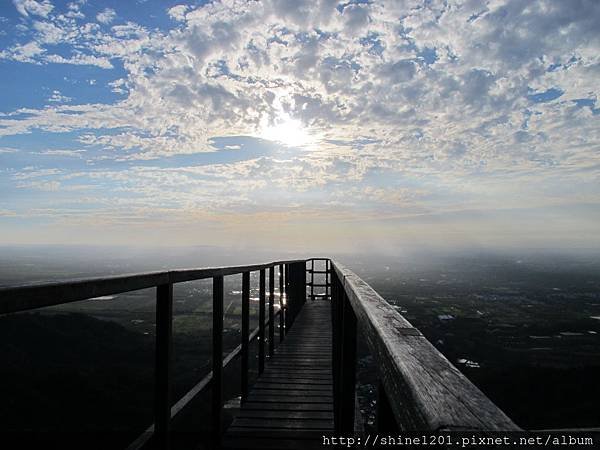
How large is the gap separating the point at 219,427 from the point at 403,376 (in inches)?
104

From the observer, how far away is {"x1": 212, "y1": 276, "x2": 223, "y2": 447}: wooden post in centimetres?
273

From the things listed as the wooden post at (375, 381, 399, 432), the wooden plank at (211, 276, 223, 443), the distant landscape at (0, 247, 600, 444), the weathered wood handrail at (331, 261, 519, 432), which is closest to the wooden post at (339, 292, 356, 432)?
the weathered wood handrail at (331, 261, 519, 432)

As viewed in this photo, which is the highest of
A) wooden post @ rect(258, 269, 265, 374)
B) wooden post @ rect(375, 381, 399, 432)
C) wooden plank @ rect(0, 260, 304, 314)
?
wooden plank @ rect(0, 260, 304, 314)

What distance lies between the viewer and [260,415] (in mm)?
3541

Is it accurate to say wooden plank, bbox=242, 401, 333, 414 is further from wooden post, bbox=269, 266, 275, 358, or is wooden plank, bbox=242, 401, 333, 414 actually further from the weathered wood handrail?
the weathered wood handrail

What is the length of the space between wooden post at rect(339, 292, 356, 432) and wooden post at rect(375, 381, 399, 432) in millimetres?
744

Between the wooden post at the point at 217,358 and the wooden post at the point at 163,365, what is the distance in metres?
0.82

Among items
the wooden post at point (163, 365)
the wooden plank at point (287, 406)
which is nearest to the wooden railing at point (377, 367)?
the wooden post at point (163, 365)

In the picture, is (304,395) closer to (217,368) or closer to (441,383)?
(217,368)

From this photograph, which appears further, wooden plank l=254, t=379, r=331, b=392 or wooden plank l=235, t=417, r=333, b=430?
wooden plank l=254, t=379, r=331, b=392

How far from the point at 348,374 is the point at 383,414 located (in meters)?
0.91

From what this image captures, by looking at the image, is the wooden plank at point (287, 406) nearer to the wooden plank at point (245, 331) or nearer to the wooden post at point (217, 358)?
the wooden plank at point (245, 331)

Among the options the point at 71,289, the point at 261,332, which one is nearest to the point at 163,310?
the point at 71,289

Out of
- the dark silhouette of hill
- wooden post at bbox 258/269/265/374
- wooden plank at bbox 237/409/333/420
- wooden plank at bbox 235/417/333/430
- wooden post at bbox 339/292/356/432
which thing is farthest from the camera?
the dark silhouette of hill
